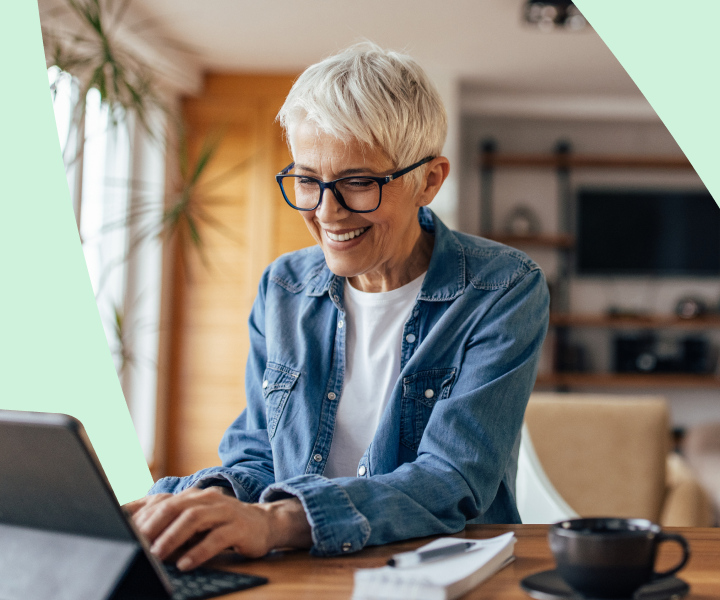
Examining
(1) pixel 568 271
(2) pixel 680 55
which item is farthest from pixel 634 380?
(2) pixel 680 55

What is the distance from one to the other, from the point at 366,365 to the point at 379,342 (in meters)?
0.04

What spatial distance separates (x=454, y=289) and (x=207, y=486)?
0.46 metres

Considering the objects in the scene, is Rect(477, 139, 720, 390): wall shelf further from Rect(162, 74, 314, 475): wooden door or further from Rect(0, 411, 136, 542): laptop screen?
A: Rect(0, 411, 136, 542): laptop screen

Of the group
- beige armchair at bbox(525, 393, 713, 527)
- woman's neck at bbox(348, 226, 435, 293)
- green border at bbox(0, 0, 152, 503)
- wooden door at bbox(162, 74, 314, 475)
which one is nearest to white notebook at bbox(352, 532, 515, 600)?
woman's neck at bbox(348, 226, 435, 293)

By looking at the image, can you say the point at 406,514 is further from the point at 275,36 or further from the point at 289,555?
the point at 275,36

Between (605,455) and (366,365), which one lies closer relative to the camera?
(366,365)

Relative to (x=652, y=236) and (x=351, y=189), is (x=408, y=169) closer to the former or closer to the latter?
(x=351, y=189)

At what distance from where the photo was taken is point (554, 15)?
3.78 metres

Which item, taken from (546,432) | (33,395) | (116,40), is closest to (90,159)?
(116,40)

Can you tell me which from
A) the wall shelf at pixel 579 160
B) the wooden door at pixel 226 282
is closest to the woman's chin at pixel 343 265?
the wooden door at pixel 226 282

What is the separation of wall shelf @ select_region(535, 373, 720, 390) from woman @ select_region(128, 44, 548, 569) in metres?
4.21

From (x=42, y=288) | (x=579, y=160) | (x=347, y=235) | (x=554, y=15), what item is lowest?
(x=42, y=288)

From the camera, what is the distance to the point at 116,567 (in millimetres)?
608

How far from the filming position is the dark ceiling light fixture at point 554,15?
370 centimetres
